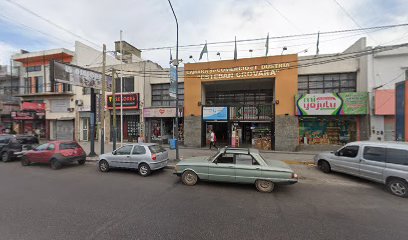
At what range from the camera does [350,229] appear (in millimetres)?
4074

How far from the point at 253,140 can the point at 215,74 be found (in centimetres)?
672

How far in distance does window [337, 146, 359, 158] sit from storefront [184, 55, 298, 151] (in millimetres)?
6107

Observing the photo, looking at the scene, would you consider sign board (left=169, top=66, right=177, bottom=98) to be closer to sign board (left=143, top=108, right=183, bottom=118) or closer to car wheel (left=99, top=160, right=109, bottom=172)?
car wheel (left=99, top=160, right=109, bottom=172)

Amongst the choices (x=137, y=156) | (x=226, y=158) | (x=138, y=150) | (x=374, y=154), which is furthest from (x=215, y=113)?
(x=374, y=154)

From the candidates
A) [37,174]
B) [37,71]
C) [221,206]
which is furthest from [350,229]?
[37,71]

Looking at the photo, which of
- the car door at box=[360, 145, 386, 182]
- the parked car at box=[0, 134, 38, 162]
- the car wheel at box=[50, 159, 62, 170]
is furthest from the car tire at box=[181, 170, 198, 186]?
the parked car at box=[0, 134, 38, 162]

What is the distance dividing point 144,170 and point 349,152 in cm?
898

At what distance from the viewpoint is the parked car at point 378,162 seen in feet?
20.5

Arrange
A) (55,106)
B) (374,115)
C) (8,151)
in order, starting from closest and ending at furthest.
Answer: (8,151) → (374,115) → (55,106)

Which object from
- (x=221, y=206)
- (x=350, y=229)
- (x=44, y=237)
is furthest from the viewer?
(x=221, y=206)

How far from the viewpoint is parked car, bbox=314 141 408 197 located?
245 inches

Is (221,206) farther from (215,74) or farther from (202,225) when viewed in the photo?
(215,74)

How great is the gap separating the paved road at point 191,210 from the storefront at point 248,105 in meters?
7.62

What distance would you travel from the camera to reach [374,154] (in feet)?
23.2
